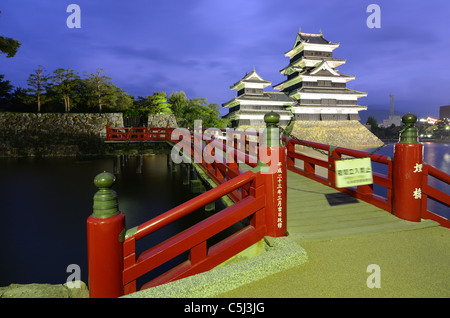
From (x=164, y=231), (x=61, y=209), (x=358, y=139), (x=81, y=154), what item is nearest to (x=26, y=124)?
(x=81, y=154)

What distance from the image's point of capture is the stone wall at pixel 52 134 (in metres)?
30.6

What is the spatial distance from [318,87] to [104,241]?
1752 inches

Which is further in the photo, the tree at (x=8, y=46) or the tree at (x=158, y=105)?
the tree at (x=158, y=105)

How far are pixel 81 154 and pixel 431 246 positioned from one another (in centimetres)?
3530

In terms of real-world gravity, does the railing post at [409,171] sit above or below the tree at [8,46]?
below

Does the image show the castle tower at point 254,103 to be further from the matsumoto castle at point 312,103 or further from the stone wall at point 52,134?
the stone wall at point 52,134

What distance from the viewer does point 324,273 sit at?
2424 millimetres

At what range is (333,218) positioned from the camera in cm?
377

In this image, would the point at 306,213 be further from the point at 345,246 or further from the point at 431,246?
the point at 431,246

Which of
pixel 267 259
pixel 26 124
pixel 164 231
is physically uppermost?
pixel 26 124

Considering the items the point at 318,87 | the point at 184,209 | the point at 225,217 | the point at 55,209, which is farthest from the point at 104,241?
the point at 318,87

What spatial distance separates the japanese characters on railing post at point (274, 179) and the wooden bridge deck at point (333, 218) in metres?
0.30
